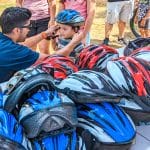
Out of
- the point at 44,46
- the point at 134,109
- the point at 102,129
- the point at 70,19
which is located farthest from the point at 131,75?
the point at 44,46

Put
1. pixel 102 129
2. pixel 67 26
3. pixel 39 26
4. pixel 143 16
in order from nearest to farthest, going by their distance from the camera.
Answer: pixel 102 129 < pixel 67 26 < pixel 39 26 < pixel 143 16

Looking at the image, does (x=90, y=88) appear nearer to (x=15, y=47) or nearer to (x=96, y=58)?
(x=96, y=58)

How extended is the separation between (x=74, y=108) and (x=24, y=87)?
26 centimetres

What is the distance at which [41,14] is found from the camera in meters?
5.71

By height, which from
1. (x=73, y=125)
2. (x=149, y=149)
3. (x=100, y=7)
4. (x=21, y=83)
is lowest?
(x=100, y=7)

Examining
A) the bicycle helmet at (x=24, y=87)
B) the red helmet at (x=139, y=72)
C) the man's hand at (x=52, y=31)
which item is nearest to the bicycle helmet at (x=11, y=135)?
the bicycle helmet at (x=24, y=87)

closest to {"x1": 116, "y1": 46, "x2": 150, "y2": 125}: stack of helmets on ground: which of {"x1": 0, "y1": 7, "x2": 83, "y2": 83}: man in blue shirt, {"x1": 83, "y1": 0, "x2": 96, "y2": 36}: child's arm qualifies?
{"x1": 0, "y1": 7, "x2": 83, "y2": 83}: man in blue shirt

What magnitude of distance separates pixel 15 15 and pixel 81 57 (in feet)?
2.32

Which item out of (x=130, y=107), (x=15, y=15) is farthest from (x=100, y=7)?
(x=130, y=107)

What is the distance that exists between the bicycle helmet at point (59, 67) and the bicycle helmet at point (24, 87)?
412 millimetres

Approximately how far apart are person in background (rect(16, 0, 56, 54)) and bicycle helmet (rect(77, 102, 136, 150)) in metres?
3.54

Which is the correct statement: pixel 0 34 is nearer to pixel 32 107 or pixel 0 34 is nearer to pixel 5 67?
pixel 5 67

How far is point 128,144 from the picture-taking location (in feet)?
6.85

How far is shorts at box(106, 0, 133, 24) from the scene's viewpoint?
25.0 ft
